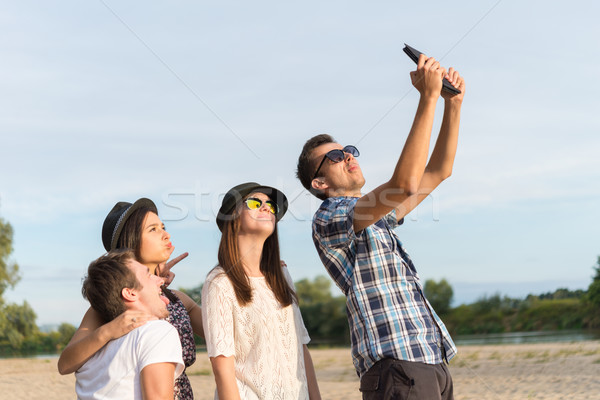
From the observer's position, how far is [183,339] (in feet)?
12.3

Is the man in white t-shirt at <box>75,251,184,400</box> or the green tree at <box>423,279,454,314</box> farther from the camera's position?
the green tree at <box>423,279,454,314</box>

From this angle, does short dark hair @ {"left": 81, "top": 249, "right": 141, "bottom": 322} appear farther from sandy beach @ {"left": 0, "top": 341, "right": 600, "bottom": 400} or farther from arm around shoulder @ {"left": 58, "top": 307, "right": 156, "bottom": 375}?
sandy beach @ {"left": 0, "top": 341, "right": 600, "bottom": 400}

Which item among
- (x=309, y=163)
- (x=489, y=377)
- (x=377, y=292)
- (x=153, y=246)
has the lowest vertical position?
(x=489, y=377)

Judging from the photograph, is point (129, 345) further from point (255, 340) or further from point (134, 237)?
point (134, 237)

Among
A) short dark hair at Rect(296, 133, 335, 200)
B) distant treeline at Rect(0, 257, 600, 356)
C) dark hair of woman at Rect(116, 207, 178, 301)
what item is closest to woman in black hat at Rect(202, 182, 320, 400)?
short dark hair at Rect(296, 133, 335, 200)

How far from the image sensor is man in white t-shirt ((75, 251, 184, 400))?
282 cm

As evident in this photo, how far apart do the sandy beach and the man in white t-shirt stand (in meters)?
13.5

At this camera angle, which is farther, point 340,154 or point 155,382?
point 340,154

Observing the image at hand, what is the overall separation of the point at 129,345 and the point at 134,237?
115 centimetres

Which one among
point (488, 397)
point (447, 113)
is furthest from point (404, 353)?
point (488, 397)

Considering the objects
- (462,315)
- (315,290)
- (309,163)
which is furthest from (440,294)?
(309,163)

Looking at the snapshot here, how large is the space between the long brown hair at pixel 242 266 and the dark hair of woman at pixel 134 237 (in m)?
0.61

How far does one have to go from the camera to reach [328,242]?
133 inches

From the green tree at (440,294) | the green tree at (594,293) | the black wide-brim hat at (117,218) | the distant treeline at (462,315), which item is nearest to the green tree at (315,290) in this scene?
the distant treeline at (462,315)
